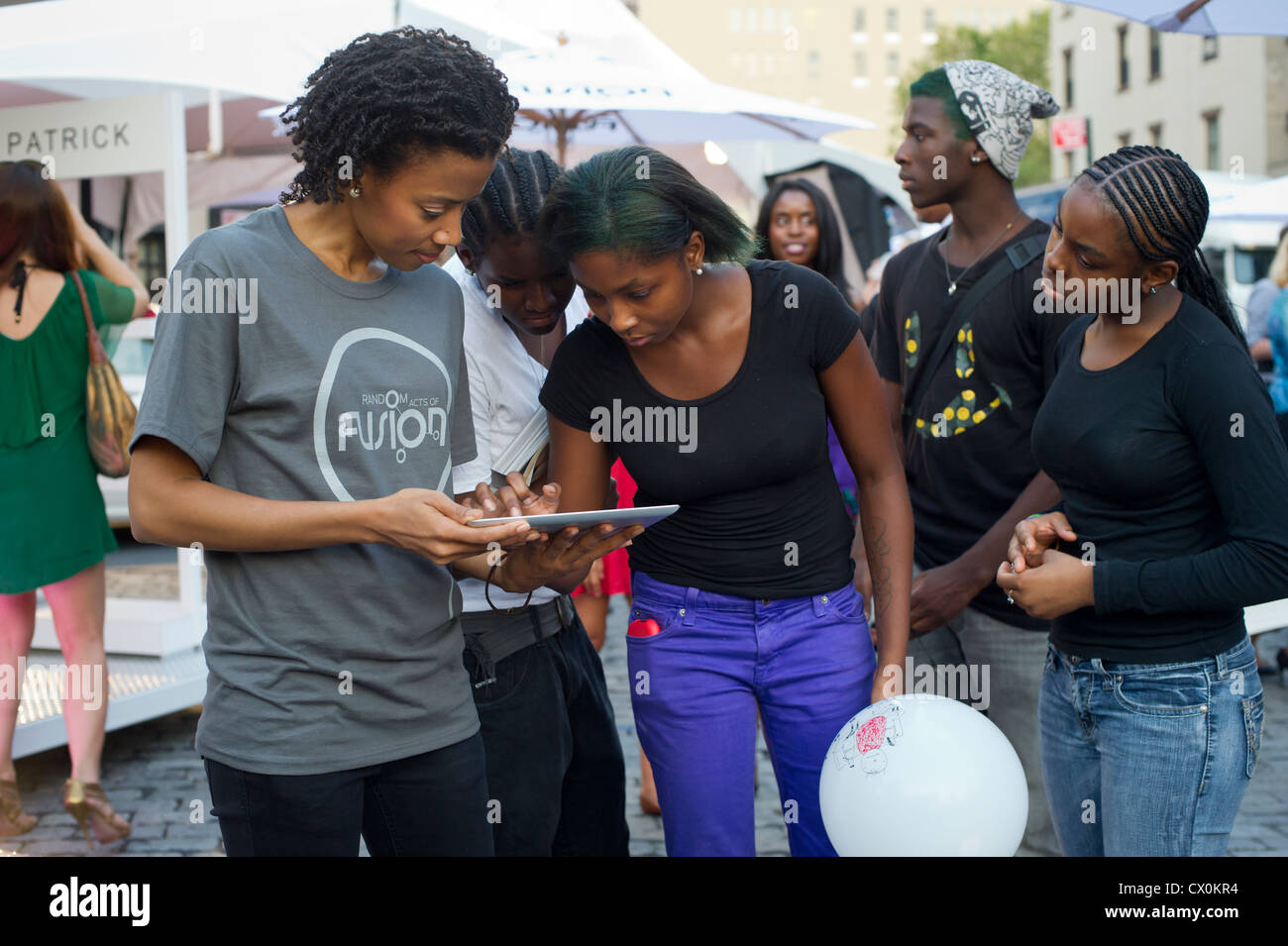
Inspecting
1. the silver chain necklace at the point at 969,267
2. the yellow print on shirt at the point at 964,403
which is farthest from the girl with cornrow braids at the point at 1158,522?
the silver chain necklace at the point at 969,267

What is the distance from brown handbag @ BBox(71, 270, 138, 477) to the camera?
4.75 m

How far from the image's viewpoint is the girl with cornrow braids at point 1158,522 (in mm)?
2180

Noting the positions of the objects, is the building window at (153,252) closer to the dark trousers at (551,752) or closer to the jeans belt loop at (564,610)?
the jeans belt loop at (564,610)

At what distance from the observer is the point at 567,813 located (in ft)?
9.47

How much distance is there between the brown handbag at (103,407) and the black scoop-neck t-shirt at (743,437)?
278cm

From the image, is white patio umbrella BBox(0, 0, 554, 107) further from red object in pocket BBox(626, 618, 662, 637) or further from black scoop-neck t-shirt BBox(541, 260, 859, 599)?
red object in pocket BBox(626, 618, 662, 637)

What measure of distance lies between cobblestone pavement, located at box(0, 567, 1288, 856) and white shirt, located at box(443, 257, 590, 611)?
5.44 feet

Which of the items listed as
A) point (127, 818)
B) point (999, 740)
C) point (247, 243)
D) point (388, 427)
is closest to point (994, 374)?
point (999, 740)

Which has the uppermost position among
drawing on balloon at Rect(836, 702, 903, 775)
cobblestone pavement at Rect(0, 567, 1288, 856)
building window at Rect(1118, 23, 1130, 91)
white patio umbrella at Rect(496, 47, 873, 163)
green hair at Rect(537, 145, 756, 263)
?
building window at Rect(1118, 23, 1130, 91)

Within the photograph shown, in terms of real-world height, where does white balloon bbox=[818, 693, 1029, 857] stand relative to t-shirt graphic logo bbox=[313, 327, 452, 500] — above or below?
below

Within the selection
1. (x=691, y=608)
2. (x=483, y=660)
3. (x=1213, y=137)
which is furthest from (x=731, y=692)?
(x=1213, y=137)

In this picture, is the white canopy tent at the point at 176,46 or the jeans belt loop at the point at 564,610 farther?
the white canopy tent at the point at 176,46

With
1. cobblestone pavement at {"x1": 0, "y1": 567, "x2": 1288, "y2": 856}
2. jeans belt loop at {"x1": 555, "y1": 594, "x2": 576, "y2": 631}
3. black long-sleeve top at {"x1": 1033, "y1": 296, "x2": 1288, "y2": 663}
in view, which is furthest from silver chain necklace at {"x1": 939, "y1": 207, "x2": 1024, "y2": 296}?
cobblestone pavement at {"x1": 0, "y1": 567, "x2": 1288, "y2": 856}

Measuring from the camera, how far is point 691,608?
103 inches
